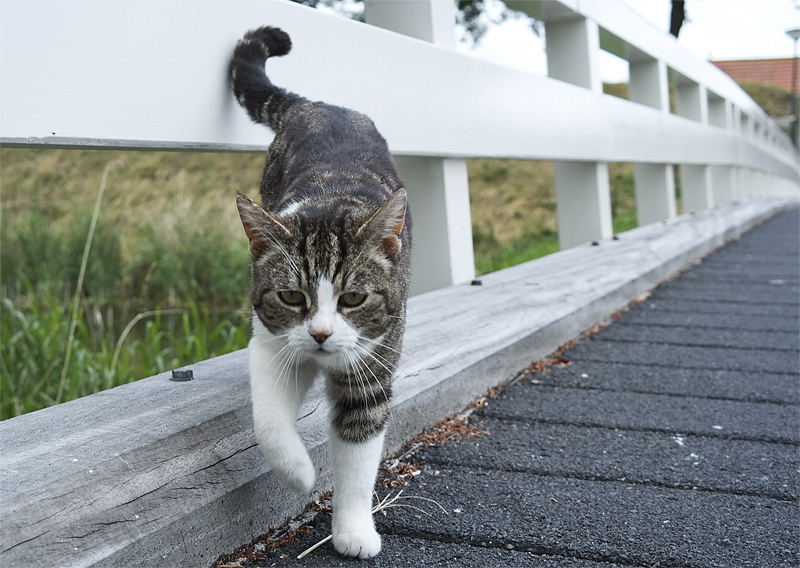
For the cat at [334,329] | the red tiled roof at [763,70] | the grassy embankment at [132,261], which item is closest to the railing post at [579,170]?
the grassy embankment at [132,261]

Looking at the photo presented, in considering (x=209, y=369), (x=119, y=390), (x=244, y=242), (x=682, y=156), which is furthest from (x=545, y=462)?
(x=682, y=156)

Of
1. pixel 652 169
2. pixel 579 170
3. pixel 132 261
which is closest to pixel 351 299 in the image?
pixel 579 170

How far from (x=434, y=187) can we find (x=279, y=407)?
1626 mm

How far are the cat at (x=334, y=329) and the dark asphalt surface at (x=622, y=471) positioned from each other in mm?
131

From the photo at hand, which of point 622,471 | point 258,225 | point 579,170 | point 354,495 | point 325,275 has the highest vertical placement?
point 579,170

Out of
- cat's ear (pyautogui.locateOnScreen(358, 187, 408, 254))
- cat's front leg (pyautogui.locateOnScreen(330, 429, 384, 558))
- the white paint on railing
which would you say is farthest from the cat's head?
the white paint on railing

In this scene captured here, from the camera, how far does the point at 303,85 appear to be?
2.32 m

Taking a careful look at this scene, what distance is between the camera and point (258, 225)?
1533 millimetres

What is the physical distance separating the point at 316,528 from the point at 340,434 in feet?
0.59

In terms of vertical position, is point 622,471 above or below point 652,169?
below

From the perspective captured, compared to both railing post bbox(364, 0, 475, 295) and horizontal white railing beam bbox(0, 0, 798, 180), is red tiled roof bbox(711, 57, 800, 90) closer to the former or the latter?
horizontal white railing beam bbox(0, 0, 798, 180)

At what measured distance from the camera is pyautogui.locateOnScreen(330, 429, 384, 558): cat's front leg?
52.8 inches

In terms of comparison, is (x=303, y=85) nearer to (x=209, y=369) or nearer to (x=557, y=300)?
(x=209, y=369)

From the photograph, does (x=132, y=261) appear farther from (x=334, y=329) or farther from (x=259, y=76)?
(x=334, y=329)
